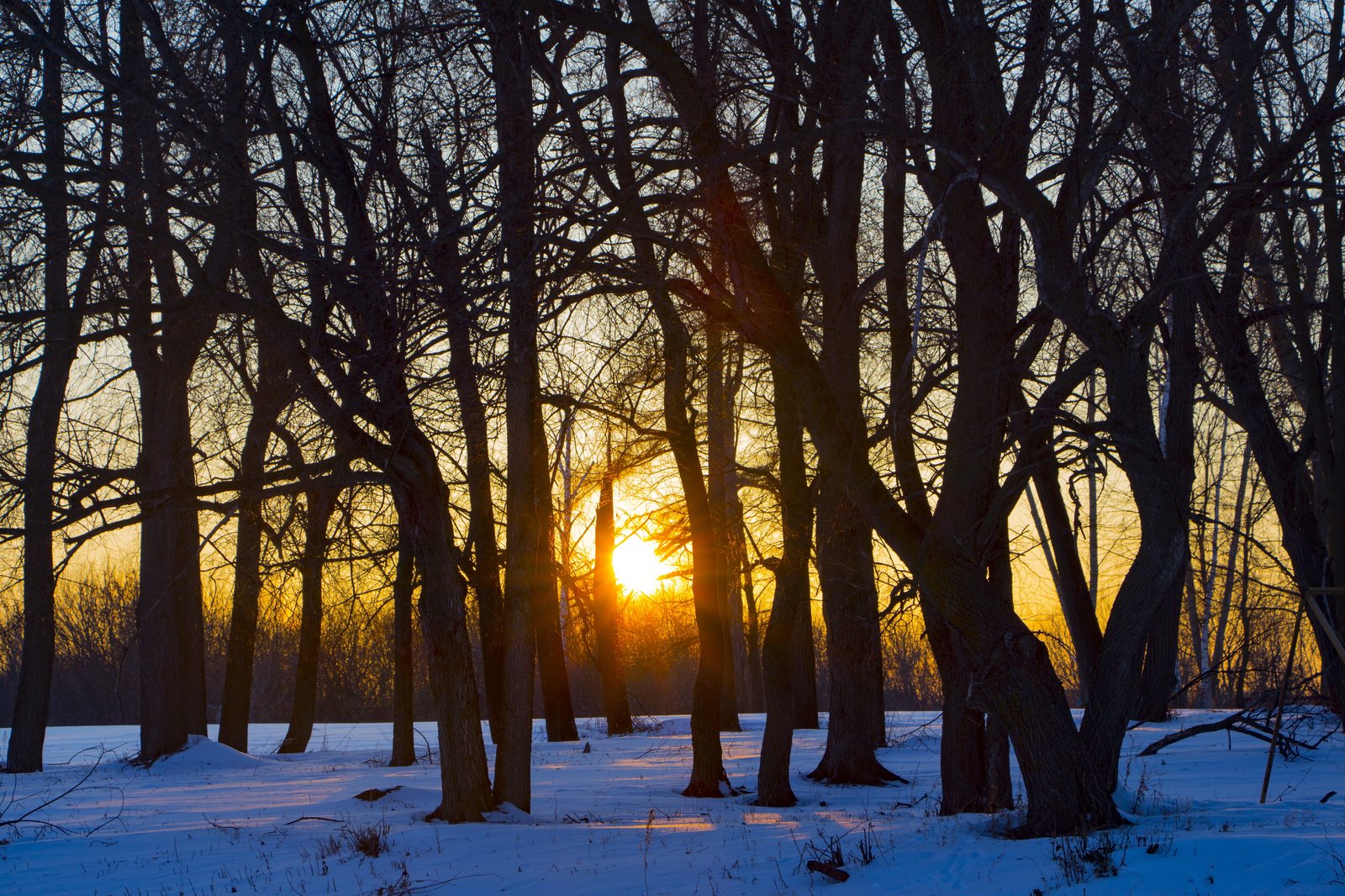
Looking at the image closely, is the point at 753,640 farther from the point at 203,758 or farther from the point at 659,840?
the point at 659,840

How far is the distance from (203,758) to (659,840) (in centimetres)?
1128

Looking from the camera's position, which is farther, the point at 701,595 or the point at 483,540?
the point at 701,595

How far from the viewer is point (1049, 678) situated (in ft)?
23.2

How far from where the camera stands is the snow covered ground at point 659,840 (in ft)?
19.3

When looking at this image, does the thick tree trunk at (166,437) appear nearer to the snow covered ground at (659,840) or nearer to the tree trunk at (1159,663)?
the snow covered ground at (659,840)

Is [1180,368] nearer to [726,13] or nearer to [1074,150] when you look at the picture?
[1074,150]

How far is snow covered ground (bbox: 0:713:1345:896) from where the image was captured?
589 centimetres

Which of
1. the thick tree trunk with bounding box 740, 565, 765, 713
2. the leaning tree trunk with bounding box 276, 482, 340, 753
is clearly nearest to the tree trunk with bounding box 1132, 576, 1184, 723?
the thick tree trunk with bounding box 740, 565, 765, 713

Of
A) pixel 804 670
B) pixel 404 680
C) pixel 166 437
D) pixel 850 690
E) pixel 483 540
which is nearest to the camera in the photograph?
pixel 483 540

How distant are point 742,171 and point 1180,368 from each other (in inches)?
177

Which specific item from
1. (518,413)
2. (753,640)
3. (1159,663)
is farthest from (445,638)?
(753,640)

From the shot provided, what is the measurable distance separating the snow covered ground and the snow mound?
1.72 meters

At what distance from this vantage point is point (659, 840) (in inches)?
335

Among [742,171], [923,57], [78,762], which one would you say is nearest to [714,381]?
[742,171]
